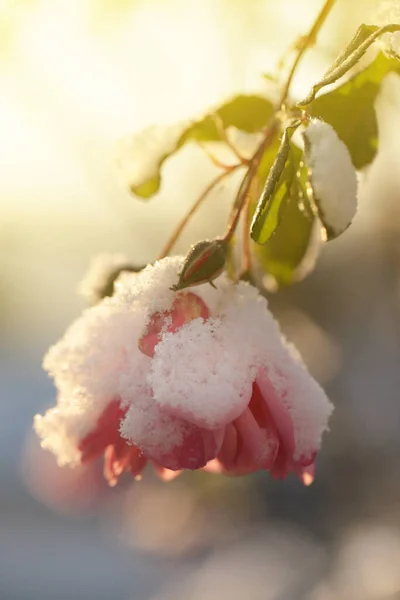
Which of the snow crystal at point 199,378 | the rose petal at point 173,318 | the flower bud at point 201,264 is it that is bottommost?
the snow crystal at point 199,378

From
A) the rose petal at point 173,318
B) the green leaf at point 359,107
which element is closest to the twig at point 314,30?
the green leaf at point 359,107

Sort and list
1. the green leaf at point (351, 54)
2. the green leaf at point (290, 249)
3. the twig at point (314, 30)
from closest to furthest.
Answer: the green leaf at point (351, 54) → the twig at point (314, 30) → the green leaf at point (290, 249)

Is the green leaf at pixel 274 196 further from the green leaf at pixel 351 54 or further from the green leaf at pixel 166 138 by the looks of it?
the green leaf at pixel 166 138

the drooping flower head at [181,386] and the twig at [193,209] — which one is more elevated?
the twig at [193,209]

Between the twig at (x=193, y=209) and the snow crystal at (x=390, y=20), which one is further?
the twig at (x=193, y=209)

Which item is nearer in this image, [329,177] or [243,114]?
[329,177]

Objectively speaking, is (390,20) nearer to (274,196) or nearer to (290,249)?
(274,196)

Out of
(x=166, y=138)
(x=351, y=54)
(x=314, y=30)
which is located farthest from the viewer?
(x=166, y=138)

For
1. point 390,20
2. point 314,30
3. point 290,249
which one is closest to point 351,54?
point 390,20

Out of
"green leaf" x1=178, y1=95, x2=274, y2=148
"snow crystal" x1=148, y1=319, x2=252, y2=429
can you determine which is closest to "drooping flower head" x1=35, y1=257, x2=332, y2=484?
"snow crystal" x1=148, y1=319, x2=252, y2=429
